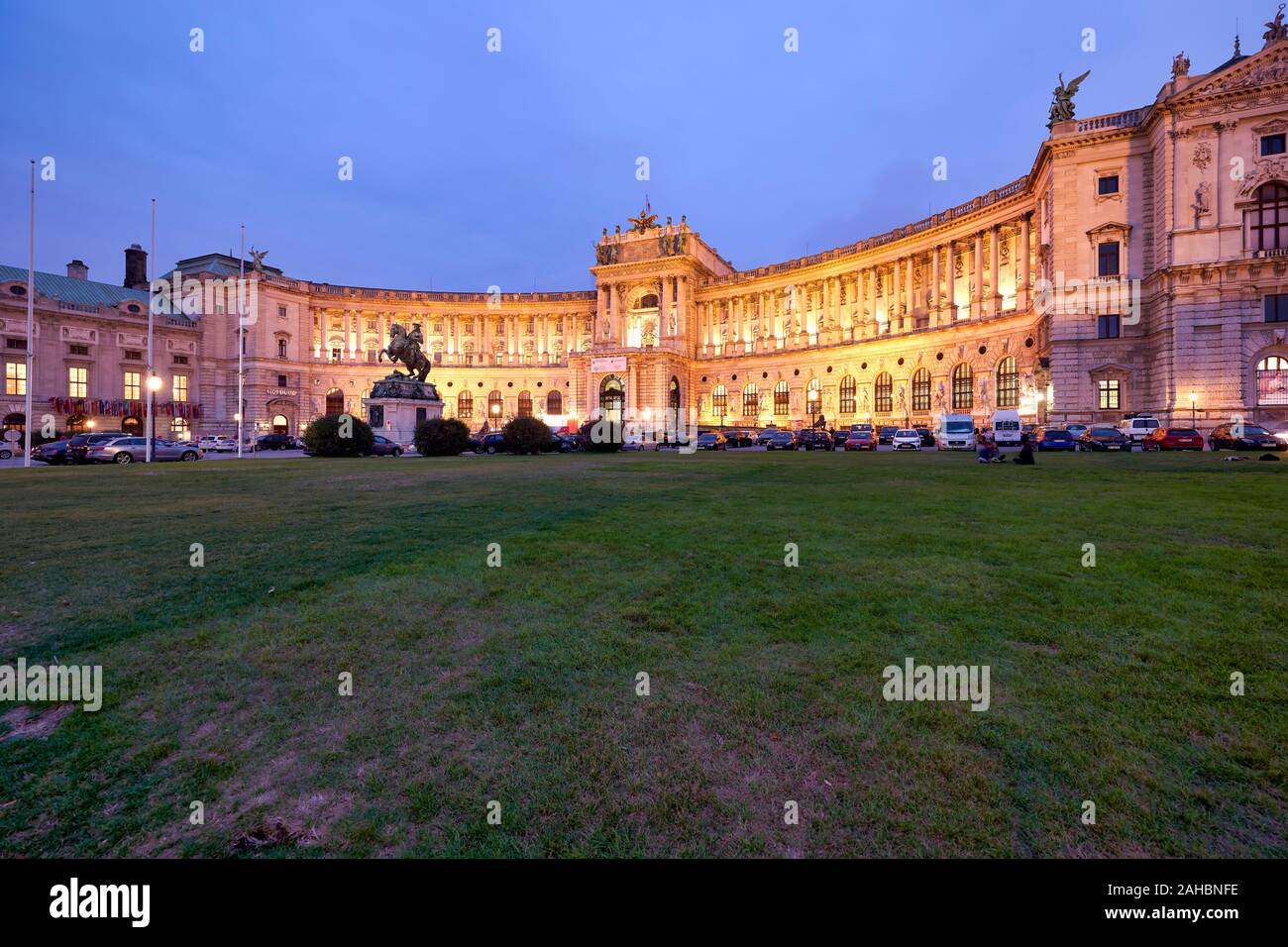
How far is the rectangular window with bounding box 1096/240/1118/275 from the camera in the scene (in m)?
41.2

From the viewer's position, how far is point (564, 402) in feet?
269

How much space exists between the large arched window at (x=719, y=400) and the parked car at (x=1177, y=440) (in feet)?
148

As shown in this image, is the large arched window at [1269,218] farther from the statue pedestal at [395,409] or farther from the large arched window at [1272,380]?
the statue pedestal at [395,409]

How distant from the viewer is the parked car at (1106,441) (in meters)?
32.7

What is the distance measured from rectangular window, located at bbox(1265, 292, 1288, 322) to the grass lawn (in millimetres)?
42776

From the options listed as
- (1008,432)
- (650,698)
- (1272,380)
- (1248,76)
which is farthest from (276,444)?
(1248,76)

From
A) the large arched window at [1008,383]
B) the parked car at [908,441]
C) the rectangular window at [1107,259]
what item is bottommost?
the parked car at [908,441]

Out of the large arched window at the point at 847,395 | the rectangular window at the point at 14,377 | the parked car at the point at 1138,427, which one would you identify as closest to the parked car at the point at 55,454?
the rectangular window at the point at 14,377

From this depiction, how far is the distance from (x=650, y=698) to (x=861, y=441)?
41225 mm

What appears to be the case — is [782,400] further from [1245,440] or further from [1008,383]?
[1245,440]

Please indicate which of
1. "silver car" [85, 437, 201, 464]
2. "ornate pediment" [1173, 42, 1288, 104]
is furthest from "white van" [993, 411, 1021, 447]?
"silver car" [85, 437, 201, 464]

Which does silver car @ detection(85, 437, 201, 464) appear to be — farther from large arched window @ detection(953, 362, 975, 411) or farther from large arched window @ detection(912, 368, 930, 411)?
large arched window @ detection(953, 362, 975, 411)

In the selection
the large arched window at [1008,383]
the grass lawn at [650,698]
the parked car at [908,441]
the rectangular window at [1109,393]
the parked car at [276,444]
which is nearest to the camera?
the grass lawn at [650,698]

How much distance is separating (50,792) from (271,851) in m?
1.19
